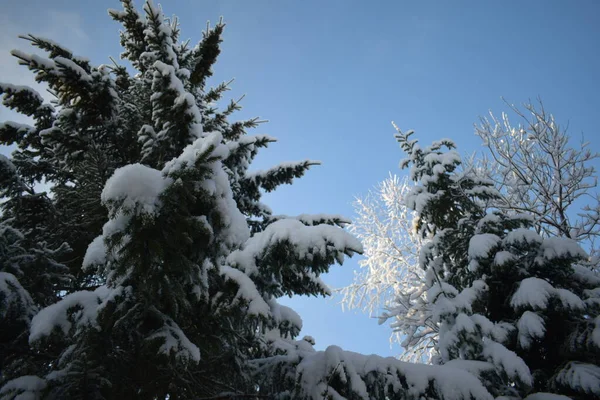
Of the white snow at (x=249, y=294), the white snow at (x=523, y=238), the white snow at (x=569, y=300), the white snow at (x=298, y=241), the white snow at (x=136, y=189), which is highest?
the white snow at (x=523, y=238)

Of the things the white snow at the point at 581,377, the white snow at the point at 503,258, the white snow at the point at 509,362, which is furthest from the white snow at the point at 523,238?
the white snow at the point at 509,362

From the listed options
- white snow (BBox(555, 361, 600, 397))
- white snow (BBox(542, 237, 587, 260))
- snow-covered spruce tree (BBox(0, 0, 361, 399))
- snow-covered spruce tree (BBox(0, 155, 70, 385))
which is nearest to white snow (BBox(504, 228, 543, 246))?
white snow (BBox(542, 237, 587, 260))

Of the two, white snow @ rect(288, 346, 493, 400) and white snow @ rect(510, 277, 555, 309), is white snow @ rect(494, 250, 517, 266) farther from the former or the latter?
white snow @ rect(288, 346, 493, 400)

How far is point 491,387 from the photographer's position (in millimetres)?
2951

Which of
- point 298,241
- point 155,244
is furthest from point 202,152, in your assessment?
point 298,241

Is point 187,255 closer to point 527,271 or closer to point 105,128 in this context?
point 105,128

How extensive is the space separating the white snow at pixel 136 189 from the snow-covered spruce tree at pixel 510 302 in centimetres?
297

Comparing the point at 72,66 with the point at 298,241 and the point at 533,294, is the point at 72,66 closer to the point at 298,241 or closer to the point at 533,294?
the point at 298,241

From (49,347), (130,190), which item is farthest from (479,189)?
(49,347)

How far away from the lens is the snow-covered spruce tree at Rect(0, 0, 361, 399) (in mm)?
1761

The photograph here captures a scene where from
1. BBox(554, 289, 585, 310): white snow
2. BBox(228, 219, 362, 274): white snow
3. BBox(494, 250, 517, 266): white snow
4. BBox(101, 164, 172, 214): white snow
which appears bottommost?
BBox(101, 164, 172, 214): white snow

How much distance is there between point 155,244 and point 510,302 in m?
4.56

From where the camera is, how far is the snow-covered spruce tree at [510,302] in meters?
3.46

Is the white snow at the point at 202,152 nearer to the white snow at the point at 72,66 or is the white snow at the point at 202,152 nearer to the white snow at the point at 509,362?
the white snow at the point at 72,66
